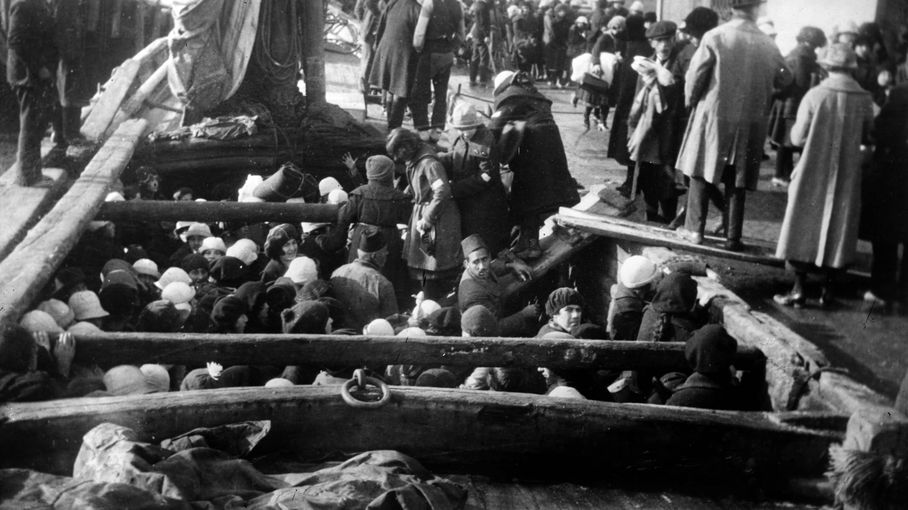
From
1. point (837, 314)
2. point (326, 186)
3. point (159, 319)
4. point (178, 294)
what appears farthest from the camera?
point (326, 186)

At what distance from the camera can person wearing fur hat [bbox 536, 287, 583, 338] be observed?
25.2 feet

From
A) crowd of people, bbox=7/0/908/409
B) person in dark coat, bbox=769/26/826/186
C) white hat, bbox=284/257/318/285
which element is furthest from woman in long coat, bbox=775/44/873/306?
white hat, bbox=284/257/318/285

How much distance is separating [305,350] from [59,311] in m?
2.21

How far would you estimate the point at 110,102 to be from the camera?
1338cm

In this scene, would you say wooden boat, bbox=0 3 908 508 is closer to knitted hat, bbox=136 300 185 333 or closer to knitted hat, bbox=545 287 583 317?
knitted hat, bbox=136 300 185 333

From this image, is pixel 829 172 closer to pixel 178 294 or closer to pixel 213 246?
pixel 178 294

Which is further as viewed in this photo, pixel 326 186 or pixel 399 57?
pixel 399 57

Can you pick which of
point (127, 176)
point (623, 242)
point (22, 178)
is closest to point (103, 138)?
point (127, 176)

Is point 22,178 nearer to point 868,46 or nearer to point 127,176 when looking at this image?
point 127,176

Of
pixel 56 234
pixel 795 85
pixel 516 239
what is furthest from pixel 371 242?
pixel 795 85

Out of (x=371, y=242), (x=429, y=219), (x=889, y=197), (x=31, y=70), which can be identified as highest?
(x=31, y=70)

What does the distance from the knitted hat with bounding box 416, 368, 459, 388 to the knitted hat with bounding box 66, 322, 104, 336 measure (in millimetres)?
2090

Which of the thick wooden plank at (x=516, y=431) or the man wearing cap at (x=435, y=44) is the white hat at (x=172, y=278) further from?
the man wearing cap at (x=435, y=44)

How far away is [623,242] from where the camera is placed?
9.02m
